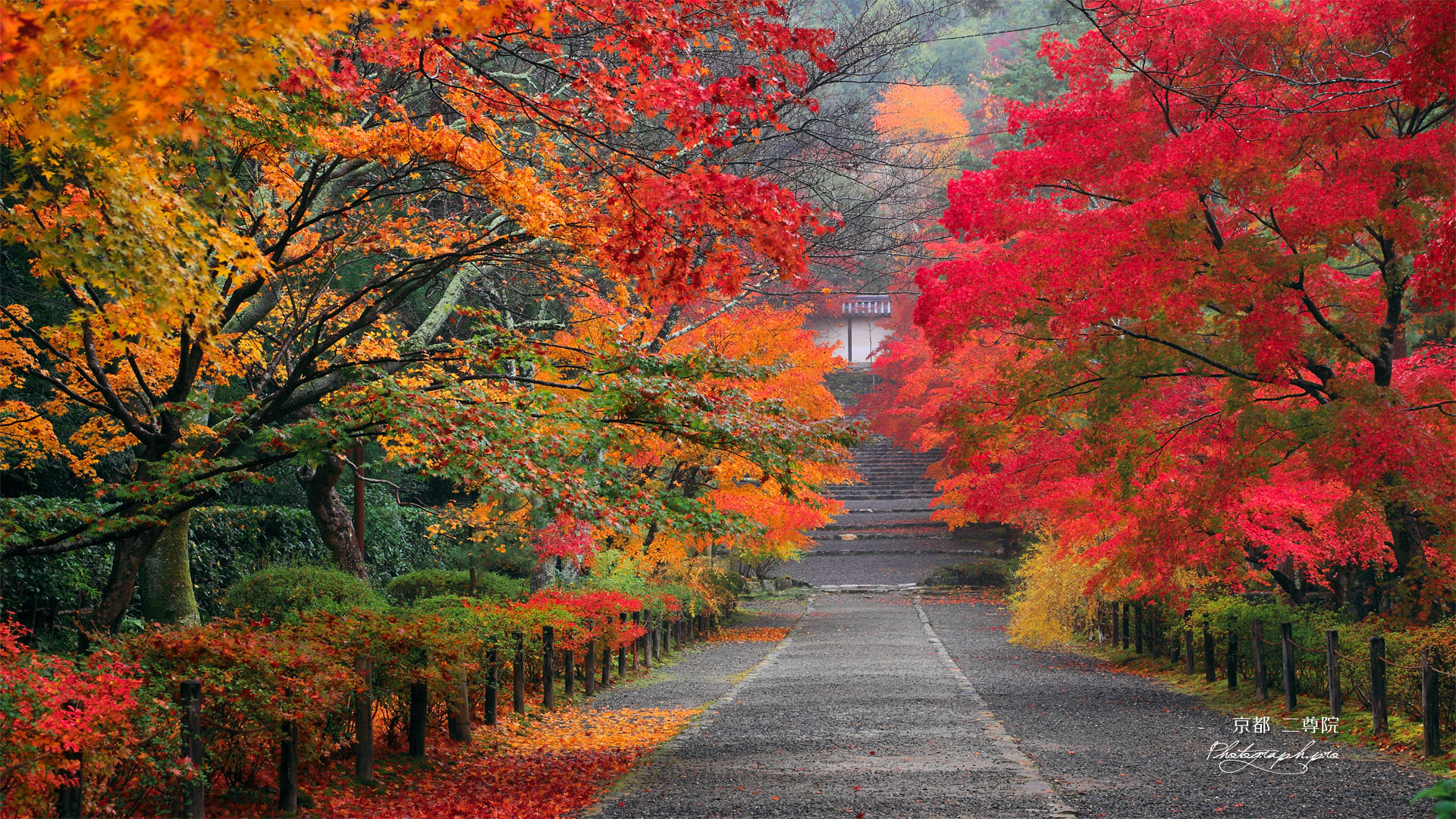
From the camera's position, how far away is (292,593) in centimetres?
1092

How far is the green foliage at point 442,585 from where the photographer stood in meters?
14.8

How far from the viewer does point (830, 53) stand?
12695mm

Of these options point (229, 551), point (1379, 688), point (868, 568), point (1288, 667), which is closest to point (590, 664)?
point (229, 551)

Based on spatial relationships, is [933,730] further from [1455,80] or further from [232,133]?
[232,133]

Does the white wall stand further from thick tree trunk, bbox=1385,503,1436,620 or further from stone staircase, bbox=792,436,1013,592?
thick tree trunk, bbox=1385,503,1436,620

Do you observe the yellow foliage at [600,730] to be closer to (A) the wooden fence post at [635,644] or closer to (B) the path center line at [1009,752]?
(B) the path center line at [1009,752]

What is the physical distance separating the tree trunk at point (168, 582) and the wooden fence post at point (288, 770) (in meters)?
4.97

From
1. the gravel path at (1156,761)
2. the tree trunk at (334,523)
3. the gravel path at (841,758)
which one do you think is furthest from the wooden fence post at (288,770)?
the tree trunk at (334,523)

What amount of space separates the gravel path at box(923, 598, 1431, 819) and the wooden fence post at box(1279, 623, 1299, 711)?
0.18 metres

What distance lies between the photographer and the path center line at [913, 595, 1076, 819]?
5648 millimetres

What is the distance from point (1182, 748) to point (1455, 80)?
4.86m

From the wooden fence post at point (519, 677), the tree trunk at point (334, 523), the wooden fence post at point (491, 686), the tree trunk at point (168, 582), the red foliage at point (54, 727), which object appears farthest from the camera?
the tree trunk at point (334, 523)

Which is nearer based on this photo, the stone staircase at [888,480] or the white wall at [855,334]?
the stone staircase at [888,480]

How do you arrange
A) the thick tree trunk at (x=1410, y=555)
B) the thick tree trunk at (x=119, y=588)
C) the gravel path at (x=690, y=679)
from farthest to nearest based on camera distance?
the gravel path at (x=690, y=679) → the thick tree trunk at (x=1410, y=555) → the thick tree trunk at (x=119, y=588)
